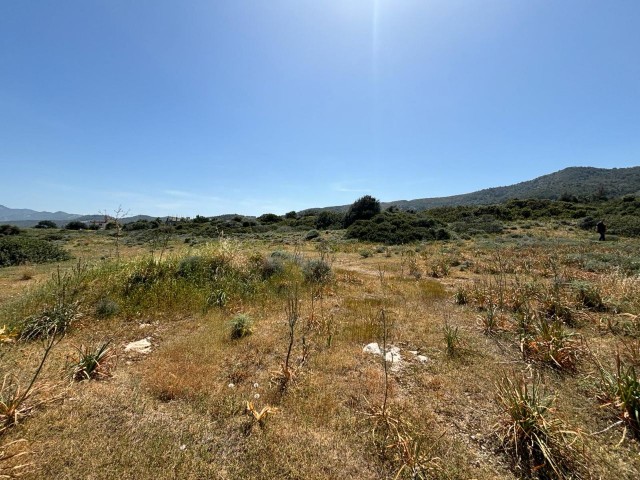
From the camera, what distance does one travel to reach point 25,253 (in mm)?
14750

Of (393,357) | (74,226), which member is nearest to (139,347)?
(393,357)

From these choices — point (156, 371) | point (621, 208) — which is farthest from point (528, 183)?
point (156, 371)

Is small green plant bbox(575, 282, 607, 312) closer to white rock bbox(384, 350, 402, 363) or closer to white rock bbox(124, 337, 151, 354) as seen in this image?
white rock bbox(384, 350, 402, 363)

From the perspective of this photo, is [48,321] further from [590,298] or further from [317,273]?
[590,298]

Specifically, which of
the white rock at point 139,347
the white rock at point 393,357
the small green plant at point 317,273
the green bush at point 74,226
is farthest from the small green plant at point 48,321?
the green bush at point 74,226

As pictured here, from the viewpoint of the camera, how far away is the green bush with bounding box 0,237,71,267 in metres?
14.0

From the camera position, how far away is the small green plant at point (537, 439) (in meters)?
2.56

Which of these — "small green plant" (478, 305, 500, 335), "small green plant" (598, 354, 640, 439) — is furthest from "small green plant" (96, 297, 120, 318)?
"small green plant" (598, 354, 640, 439)

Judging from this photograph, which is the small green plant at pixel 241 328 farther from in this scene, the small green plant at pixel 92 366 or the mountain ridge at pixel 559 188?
the mountain ridge at pixel 559 188

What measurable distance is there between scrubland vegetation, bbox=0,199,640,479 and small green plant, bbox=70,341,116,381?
1.0 inches

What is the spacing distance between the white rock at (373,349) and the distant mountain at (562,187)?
231 feet

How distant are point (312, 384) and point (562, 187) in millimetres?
100623

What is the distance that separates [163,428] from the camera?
3070 mm

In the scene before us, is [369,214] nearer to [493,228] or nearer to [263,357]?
[493,228]
